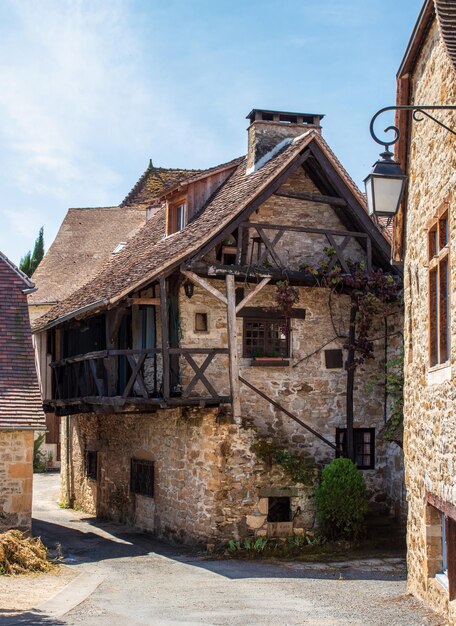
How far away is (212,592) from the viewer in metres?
13.6

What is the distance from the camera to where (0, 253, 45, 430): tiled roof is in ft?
57.4

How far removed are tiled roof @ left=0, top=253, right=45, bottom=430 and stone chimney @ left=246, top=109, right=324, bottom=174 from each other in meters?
5.32

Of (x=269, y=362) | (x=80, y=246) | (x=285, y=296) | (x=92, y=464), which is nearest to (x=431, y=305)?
(x=285, y=296)

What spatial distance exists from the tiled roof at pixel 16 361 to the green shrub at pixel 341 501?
5149 mm

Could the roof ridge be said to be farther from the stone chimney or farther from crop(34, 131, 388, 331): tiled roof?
the stone chimney

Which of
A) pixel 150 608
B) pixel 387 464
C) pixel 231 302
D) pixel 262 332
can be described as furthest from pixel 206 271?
pixel 150 608

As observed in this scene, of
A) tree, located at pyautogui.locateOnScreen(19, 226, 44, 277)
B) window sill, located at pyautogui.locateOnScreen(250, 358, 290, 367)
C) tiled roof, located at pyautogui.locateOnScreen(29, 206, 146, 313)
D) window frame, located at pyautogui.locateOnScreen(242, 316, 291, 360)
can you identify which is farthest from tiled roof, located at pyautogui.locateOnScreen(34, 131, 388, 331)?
tree, located at pyautogui.locateOnScreen(19, 226, 44, 277)

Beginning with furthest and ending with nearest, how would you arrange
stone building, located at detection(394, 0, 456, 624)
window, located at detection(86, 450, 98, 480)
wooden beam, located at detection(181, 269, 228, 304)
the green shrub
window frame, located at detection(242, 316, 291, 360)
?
window, located at detection(86, 450, 98, 480)
window frame, located at detection(242, 316, 291, 360)
wooden beam, located at detection(181, 269, 228, 304)
the green shrub
stone building, located at detection(394, 0, 456, 624)

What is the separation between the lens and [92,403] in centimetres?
1906

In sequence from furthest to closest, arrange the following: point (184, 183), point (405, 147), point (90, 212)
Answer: point (90, 212)
point (184, 183)
point (405, 147)

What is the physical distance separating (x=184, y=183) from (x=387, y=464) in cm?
698

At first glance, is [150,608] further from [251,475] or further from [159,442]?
[159,442]

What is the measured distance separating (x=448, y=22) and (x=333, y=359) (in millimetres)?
10943

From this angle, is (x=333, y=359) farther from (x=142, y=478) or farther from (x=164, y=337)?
(x=142, y=478)
